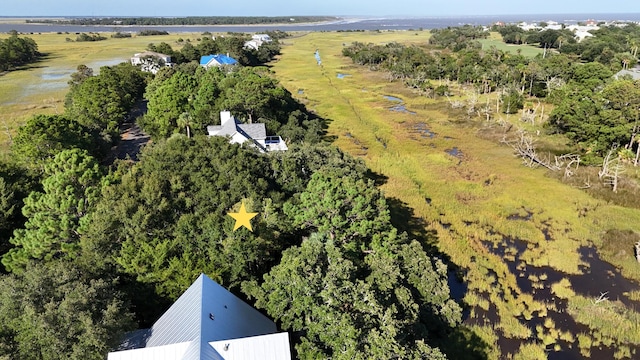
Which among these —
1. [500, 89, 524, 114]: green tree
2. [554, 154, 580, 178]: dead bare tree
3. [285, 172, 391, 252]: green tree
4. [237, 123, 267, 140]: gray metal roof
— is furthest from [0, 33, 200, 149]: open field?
[500, 89, 524, 114]: green tree

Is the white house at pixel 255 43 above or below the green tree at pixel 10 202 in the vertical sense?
above

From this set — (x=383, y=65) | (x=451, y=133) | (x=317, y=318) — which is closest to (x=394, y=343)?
(x=317, y=318)

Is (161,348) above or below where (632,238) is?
above

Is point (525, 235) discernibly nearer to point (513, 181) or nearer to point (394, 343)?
point (513, 181)

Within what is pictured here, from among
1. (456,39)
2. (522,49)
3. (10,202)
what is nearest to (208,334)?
(10,202)

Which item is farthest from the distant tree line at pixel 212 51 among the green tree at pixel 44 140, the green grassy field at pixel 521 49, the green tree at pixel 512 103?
the green grassy field at pixel 521 49

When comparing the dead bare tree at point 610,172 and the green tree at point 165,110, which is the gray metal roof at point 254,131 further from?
the dead bare tree at point 610,172
